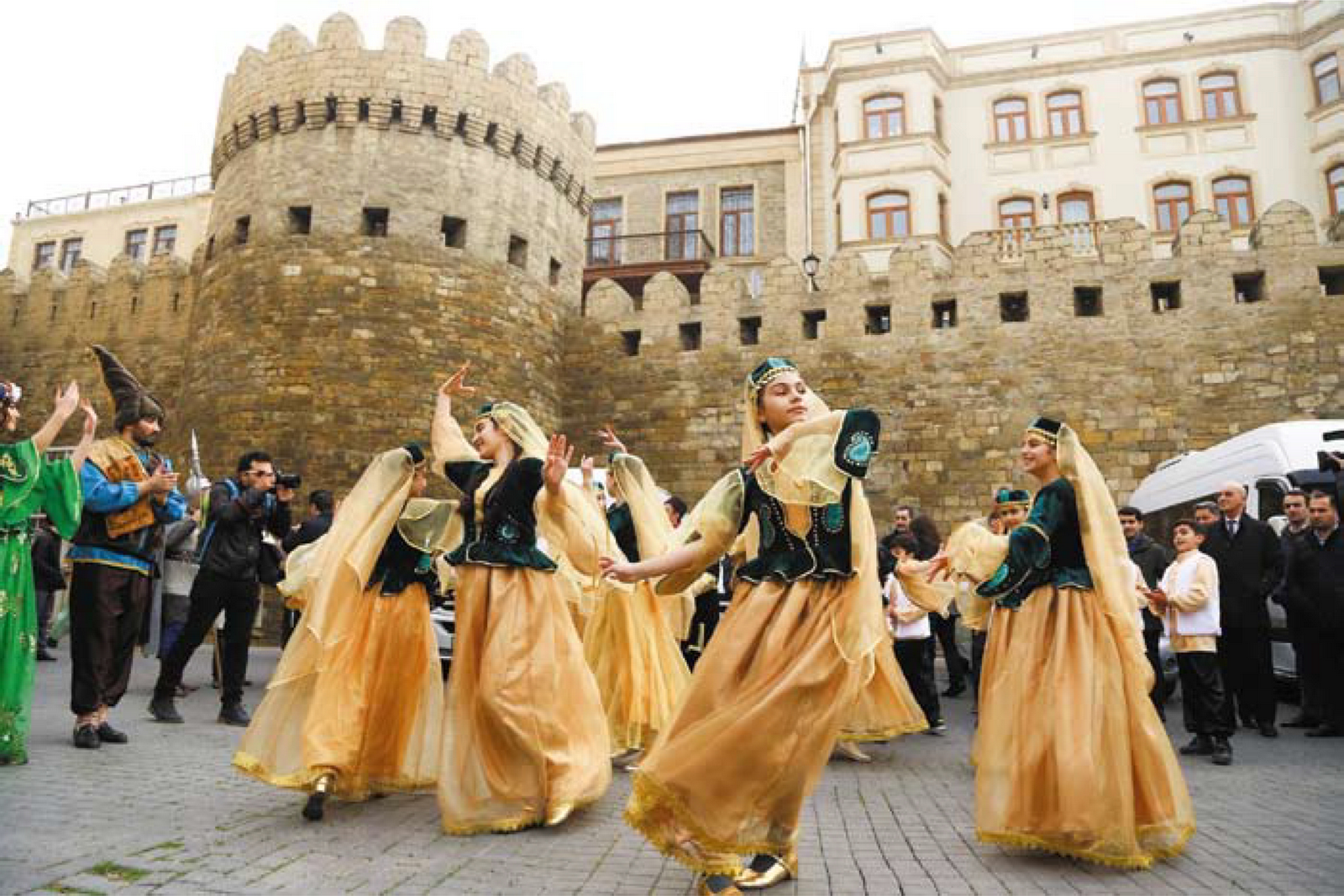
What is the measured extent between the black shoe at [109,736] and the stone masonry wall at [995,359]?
40.3ft

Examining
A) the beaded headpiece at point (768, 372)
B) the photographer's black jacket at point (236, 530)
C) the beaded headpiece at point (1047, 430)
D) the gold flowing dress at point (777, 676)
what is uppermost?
the beaded headpiece at point (768, 372)

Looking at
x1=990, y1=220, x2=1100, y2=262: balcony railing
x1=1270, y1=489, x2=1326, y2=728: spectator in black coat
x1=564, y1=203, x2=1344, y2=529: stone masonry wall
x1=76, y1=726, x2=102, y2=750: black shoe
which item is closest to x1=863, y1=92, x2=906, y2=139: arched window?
x1=990, y1=220, x2=1100, y2=262: balcony railing

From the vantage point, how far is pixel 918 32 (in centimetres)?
2544

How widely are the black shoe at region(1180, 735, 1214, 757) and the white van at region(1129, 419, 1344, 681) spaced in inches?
115

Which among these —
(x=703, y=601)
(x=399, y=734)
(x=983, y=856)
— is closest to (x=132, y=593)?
(x=399, y=734)

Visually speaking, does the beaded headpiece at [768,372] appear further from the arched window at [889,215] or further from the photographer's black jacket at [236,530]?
the arched window at [889,215]

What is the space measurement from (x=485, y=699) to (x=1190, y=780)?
415cm

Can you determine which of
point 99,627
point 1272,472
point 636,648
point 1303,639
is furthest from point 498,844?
point 1272,472

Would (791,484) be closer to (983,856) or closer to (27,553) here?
(983,856)

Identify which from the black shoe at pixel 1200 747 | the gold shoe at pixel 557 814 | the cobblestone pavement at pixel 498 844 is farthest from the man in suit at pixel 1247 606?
the gold shoe at pixel 557 814

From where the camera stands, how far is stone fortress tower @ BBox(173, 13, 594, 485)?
15.5 metres

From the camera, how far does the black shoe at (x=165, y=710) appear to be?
20.8 ft

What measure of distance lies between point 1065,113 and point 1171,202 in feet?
12.8

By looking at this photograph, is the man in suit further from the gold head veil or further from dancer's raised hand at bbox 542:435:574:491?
dancer's raised hand at bbox 542:435:574:491
